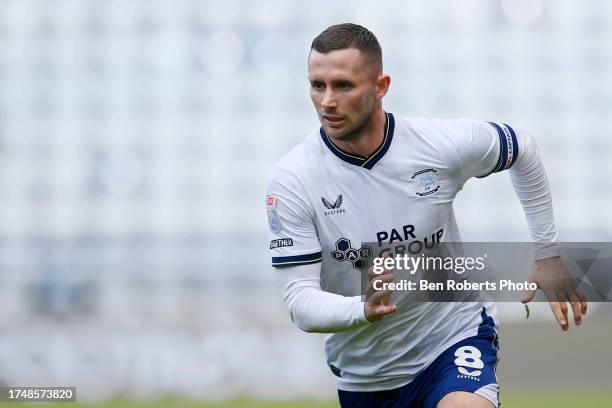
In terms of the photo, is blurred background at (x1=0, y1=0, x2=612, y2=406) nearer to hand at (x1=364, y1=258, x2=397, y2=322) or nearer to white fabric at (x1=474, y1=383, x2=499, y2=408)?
white fabric at (x1=474, y1=383, x2=499, y2=408)

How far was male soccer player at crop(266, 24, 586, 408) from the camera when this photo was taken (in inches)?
195

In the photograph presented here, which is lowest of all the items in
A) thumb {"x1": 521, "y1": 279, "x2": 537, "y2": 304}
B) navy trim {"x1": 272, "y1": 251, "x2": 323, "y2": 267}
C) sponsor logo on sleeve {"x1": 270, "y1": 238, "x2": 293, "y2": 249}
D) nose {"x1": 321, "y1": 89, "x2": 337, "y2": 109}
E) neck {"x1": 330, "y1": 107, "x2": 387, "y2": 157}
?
thumb {"x1": 521, "y1": 279, "x2": 537, "y2": 304}

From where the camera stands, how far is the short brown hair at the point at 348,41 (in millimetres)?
4965

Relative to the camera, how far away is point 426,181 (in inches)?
205

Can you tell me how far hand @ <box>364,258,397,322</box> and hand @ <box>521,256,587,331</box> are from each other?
1.21 m

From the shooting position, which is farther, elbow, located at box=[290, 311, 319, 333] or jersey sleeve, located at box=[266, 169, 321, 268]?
jersey sleeve, located at box=[266, 169, 321, 268]

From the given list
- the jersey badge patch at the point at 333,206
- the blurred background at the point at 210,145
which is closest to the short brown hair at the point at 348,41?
the jersey badge patch at the point at 333,206

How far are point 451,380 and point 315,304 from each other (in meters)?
0.80

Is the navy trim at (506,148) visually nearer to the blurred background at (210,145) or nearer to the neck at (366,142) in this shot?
the neck at (366,142)

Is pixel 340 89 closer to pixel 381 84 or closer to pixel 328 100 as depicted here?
pixel 328 100

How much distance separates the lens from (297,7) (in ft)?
48.8

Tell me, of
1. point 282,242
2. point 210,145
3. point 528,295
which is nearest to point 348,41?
point 282,242

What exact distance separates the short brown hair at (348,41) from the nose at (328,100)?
0.21 meters

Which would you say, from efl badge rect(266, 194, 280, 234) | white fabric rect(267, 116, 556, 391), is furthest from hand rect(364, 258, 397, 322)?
efl badge rect(266, 194, 280, 234)
